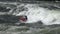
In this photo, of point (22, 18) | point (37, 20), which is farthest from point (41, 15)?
point (22, 18)

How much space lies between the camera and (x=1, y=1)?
555 cm

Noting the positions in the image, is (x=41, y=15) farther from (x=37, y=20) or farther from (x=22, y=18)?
(x=22, y=18)

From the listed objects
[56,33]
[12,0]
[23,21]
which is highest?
[12,0]

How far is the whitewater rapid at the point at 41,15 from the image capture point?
3.92 metres

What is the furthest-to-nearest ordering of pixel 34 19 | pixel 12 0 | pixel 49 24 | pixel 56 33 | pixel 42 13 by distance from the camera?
pixel 12 0
pixel 42 13
pixel 34 19
pixel 49 24
pixel 56 33

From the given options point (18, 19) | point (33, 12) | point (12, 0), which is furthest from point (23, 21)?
point (12, 0)

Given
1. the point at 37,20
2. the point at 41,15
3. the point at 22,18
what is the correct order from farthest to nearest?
the point at 41,15 < the point at 22,18 < the point at 37,20

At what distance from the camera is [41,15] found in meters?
4.20

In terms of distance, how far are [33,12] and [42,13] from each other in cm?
26

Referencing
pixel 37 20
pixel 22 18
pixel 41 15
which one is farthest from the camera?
pixel 41 15

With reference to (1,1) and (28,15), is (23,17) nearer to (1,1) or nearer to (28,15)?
(28,15)

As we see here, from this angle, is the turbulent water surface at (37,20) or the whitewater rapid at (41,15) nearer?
the turbulent water surface at (37,20)

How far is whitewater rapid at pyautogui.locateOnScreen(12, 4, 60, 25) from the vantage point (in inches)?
154

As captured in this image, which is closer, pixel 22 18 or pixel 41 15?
pixel 22 18
